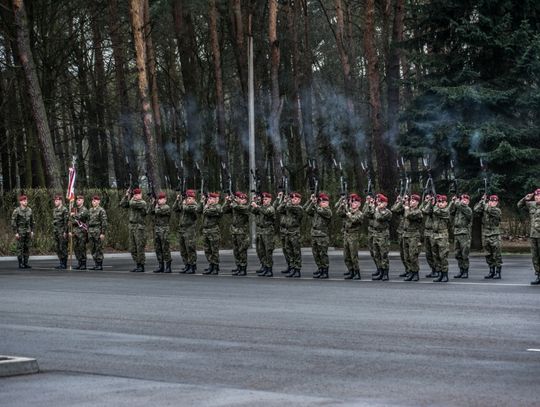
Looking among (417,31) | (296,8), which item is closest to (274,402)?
(417,31)

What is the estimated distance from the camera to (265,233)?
26500mm

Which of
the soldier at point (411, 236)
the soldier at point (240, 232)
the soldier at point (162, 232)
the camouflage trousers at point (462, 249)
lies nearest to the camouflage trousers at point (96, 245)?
the soldier at point (162, 232)

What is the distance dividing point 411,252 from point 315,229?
236 cm

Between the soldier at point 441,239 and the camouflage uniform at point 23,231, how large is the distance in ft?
35.5

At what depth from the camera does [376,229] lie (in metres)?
25.2

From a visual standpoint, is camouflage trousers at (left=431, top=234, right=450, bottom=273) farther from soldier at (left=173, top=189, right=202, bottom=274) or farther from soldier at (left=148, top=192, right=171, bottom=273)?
soldier at (left=148, top=192, right=171, bottom=273)

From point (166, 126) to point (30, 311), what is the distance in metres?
51.5

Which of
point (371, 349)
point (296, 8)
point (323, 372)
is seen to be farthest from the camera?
point (296, 8)

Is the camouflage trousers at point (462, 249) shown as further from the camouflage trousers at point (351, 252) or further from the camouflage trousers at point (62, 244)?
the camouflage trousers at point (62, 244)

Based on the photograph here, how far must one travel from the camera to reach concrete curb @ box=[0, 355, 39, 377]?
1067 cm

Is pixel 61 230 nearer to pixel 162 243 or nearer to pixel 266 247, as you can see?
pixel 162 243

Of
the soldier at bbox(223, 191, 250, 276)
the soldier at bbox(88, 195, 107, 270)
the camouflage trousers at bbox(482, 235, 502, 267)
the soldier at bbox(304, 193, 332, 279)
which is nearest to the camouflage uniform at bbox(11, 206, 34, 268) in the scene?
the soldier at bbox(88, 195, 107, 270)

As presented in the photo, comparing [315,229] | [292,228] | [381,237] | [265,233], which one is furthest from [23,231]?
[381,237]

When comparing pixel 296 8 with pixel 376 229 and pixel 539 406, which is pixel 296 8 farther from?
pixel 539 406
